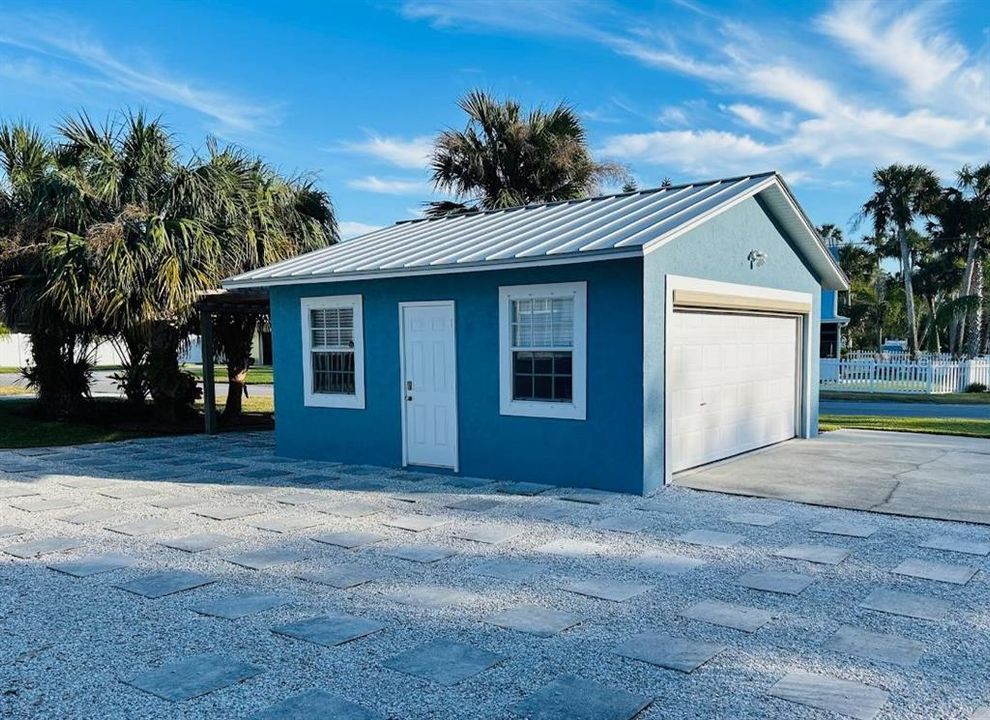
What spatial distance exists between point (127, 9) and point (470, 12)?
210 inches

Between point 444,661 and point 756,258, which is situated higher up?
point 756,258

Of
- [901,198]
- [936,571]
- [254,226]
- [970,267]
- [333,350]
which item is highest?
Answer: [901,198]

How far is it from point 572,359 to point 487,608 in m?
3.98

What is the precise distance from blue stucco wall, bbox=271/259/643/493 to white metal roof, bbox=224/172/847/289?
0.98ft

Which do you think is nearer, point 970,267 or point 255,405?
point 255,405

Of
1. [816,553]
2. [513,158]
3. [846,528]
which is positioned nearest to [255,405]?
[513,158]

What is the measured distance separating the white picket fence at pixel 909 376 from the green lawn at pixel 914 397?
0.68 meters

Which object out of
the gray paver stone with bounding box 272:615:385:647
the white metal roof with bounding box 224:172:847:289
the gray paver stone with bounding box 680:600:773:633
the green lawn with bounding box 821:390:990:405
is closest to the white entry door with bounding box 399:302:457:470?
the white metal roof with bounding box 224:172:847:289

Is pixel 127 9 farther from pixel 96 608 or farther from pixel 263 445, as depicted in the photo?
pixel 96 608

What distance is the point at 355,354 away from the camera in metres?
10.0

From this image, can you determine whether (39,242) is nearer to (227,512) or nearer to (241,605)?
(227,512)

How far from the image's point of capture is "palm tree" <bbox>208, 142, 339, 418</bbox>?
516 inches

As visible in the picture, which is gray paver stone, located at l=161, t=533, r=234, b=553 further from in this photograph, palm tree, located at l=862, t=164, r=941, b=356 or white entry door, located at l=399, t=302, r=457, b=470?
palm tree, located at l=862, t=164, r=941, b=356

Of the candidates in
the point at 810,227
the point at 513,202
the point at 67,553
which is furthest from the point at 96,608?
the point at 513,202
